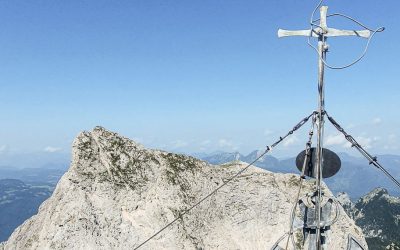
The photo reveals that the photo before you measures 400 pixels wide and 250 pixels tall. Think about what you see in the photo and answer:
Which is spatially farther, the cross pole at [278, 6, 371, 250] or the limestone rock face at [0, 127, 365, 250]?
the limestone rock face at [0, 127, 365, 250]

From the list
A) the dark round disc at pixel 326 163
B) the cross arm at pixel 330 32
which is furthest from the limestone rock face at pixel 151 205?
the cross arm at pixel 330 32

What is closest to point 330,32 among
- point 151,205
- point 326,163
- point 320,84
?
point 320,84

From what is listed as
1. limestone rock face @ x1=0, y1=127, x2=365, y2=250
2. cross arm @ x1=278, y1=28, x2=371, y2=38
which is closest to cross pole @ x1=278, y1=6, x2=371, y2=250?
cross arm @ x1=278, y1=28, x2=371, y2=38

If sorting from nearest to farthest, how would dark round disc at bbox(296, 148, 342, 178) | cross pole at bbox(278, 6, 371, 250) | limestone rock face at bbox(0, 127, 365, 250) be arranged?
1. cross pole at bbox(278, 6, 371, 250)
2. dark round disc at bbox(296, 148, 342, 178)
3. limestone rock face at bbox(0, 127, 365, 250)

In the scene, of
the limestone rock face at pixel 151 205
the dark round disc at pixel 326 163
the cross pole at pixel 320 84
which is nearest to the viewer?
the cross pole at pixel 320 84

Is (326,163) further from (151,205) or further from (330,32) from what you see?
(151,205)

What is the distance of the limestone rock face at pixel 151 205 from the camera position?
169ft

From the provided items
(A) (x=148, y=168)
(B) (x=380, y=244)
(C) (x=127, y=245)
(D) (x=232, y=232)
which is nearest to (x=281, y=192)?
(D) (x=232, y=232)

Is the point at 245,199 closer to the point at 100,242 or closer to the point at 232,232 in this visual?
the point at 232,232

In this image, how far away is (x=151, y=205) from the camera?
5678 centimetres

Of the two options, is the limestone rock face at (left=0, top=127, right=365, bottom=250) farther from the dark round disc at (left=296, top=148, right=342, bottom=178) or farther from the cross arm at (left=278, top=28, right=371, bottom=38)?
the cross arm at (left=278, top=28, right=371, bottom=38)

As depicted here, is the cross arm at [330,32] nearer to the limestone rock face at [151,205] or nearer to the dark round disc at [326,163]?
the dark round disc at [326,163]

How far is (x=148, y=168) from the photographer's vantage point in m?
60.3

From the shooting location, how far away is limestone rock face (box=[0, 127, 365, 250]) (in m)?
51.5
